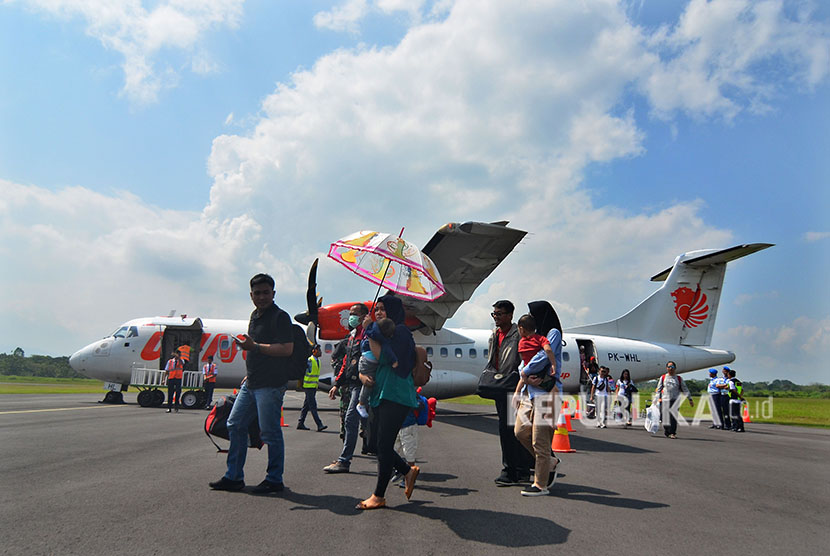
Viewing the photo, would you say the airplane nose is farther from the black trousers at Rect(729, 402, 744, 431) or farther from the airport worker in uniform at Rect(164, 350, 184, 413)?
the black trousers at Rect(729, 402, 744, 431)

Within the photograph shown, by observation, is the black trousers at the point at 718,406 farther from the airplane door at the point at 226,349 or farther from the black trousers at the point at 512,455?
the airplane door at the point at 226,349

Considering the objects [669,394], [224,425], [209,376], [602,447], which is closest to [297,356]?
[224,425]

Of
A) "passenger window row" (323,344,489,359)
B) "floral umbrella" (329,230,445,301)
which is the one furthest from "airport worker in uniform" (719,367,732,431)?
"floral umbrella" (329,230,445,301)

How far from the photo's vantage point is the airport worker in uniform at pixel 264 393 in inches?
A: 183

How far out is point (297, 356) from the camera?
5035 mm

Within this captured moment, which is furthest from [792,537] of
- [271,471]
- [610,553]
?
[271,471]

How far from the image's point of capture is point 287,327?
4902mm

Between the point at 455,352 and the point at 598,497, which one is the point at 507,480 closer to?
the point at 598,497

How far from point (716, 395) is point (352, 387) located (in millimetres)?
14708

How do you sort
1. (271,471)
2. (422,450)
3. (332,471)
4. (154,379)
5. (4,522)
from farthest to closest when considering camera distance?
1. (154,379)
2. (422,450)
3. (332,471)
4. (271,471)
5. (4,522)

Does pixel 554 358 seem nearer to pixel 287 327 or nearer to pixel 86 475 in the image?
pixel 287 327

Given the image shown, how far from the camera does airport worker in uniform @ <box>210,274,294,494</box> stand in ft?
15.2

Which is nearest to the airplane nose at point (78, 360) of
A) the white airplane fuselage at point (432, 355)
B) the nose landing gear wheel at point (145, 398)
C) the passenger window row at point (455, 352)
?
the white airplane fuselage at point (432, 355)

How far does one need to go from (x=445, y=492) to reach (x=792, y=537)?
287 cm
